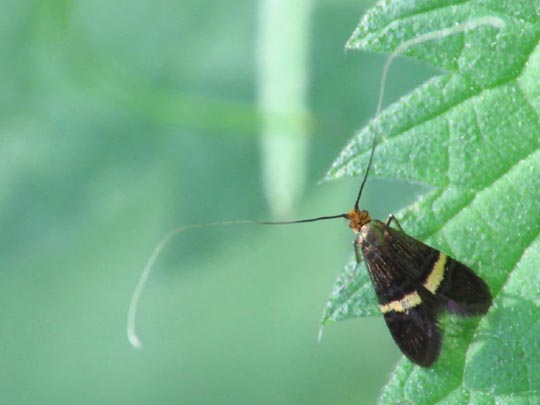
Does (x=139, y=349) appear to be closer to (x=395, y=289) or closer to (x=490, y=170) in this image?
(x=395, y=289)

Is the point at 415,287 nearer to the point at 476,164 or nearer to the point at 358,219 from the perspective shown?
the point at 358,219

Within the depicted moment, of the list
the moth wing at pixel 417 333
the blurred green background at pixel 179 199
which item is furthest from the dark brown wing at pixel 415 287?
the blurred green background at pixel 179 199

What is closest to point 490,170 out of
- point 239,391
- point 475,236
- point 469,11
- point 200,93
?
point 475,236

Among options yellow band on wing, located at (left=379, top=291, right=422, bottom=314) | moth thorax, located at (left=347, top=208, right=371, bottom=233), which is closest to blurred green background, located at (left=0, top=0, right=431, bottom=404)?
moth thorax, located at (left=347, top=208, right=371, bottom=233)

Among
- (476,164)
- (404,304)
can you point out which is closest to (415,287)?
(404,304)

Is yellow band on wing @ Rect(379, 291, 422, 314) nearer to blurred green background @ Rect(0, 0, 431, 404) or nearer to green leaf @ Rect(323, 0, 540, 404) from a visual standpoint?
green leaf @ Rect(323, 0, 540, 404)

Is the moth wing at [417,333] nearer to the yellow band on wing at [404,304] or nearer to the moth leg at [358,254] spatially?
the yellow band on wing at [404,304]

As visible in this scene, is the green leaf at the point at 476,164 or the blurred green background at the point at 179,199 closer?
the green leaf at the point at 476,164
